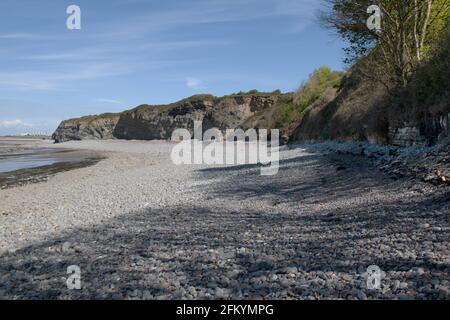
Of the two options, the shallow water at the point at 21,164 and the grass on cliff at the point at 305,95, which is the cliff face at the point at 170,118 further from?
the shallow water at the point at 21,164

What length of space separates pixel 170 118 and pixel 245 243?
78.2 meters

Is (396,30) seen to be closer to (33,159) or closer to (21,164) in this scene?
(21,164)

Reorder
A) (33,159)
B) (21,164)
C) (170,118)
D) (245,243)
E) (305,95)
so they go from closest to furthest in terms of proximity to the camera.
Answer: (245,243), (21,164), (33,159), (305,95), (170,118)

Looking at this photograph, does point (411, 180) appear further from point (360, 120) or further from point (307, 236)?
point (360, 120)

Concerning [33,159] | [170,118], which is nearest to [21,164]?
[33,159]

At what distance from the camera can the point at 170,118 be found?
273 feet

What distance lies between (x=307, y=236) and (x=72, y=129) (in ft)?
357

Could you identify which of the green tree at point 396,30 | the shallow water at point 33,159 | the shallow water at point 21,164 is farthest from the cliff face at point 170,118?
the green tree at point 396,30

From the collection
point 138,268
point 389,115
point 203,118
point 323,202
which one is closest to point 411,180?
point 323,202

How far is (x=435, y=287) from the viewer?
3.98 m

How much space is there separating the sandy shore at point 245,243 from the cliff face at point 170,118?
5353 cm

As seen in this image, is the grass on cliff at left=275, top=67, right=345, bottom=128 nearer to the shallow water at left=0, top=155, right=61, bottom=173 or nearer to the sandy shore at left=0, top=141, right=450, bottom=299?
the shallow water at left=0, top=155, right=61, bottom=173

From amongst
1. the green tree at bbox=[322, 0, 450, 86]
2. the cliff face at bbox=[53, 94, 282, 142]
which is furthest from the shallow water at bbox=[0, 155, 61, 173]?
the cliff face at bbox=[53, 94, 282, 142]

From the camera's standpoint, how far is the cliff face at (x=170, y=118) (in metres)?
73.6
